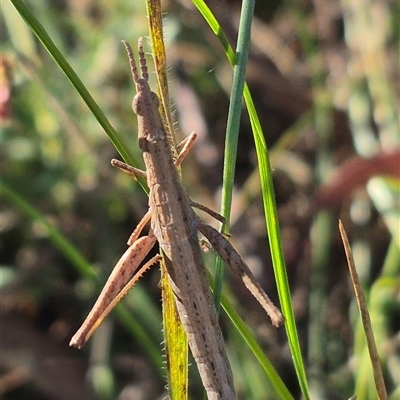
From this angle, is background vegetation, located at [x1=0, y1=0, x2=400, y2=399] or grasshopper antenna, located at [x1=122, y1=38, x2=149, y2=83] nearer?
grasshopper antenna, located at [x1=122, y1=38, x2=149, y2=83]

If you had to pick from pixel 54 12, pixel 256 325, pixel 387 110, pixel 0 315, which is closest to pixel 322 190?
pixel 387 110

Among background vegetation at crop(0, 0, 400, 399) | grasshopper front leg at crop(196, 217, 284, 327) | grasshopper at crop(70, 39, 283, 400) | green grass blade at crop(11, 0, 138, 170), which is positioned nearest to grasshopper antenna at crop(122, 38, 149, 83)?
grasshopper at crop(70, 39, 283, 400)

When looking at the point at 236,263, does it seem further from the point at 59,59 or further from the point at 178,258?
the point at 59,59

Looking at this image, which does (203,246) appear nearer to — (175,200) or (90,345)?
(175,200)

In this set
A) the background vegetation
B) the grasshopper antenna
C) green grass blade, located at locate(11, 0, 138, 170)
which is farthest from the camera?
the background vegetation

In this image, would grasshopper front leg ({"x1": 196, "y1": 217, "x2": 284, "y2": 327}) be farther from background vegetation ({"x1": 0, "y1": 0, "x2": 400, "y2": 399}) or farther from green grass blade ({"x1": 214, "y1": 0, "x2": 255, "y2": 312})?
background vegetation ({"x1": 0, "y1": 0, "x2": 400, "y2": 399})
